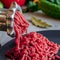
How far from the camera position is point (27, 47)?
0.72m

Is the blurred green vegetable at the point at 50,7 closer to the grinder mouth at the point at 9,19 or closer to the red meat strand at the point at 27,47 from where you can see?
the red meat strand at the point at 27,47

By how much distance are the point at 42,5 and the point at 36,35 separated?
378mm

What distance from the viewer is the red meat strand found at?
2.30 feet

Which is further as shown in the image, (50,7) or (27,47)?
(50,7)

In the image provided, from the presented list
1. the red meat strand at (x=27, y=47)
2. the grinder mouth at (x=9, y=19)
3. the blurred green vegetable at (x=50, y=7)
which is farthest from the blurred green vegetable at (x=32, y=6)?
the grinder mouth at (x=9, y=19)

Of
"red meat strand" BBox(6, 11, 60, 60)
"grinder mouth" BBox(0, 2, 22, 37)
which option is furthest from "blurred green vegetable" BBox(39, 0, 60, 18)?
"grinder mouth" BBox(0, 2, 22, 37)

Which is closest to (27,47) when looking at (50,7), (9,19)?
(9,19)

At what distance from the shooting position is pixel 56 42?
800 millimetres

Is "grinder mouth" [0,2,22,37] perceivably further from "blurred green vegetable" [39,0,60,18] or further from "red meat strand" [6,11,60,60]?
"blurred green vegetable" [39,0,60,18]

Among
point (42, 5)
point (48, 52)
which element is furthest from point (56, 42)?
point (42, 5)

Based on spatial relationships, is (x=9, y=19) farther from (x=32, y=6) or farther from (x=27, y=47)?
(x=32, y=6)

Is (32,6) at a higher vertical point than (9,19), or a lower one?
lower

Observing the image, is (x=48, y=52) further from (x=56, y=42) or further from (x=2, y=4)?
(x=2, y=4)

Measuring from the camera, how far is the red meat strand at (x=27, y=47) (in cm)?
70
